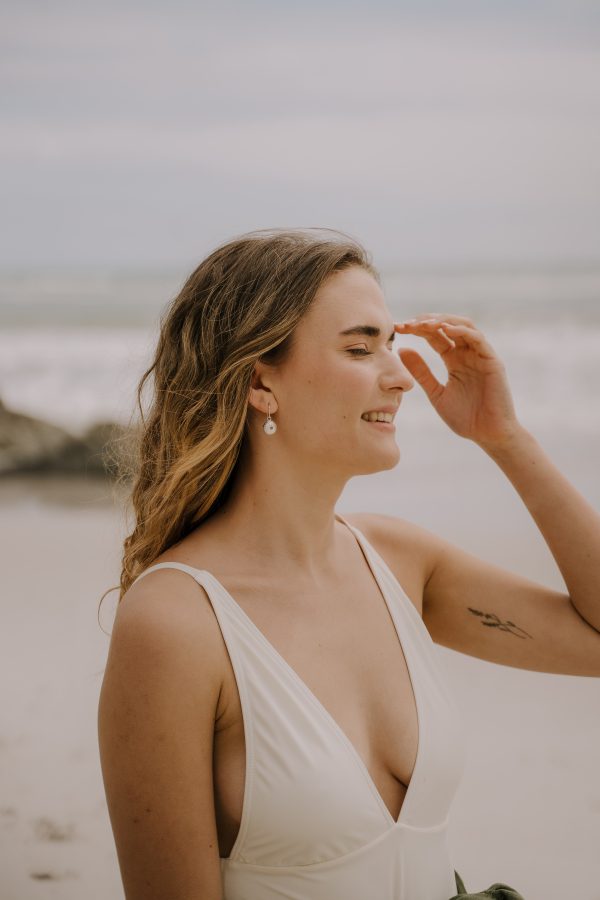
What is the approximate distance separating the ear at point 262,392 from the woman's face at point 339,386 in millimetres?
12

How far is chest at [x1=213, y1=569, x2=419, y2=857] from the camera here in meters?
2.12

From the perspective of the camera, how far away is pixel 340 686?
2277 mm

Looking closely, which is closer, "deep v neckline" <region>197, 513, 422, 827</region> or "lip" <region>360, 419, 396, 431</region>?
"deep v neckline" <region>197, 513, 422, 827</region>

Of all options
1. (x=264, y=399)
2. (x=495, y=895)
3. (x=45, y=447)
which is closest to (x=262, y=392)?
(x=264, y=399)

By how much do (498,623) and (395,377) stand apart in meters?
0.75

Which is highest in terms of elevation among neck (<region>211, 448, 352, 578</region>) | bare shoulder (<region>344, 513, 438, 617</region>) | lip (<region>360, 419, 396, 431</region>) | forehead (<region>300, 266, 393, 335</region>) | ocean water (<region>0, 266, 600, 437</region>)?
forehead (<region>300, 266, 393, 335</region>)

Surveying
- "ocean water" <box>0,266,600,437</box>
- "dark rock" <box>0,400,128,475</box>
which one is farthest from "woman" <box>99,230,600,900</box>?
"dark rock" <box>0,400,128,475</box>

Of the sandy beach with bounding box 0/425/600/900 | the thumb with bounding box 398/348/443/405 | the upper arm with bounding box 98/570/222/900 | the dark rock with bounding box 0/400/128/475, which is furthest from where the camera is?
the dark rock with bounding box 0/400/128/475

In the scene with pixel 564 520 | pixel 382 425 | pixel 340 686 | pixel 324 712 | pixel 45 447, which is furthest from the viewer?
pixel 45 447

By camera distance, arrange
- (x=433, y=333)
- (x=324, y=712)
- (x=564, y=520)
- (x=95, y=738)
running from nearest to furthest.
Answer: (x=324, y=712)
(x=564, y=520)
(x=433, y=333)
(x=95, y=738)

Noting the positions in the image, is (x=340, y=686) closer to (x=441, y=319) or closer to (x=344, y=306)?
(x=344, y=306)

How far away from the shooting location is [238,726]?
2119 mm

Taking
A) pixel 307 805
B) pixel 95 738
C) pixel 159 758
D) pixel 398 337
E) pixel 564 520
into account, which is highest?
pixel 564 520

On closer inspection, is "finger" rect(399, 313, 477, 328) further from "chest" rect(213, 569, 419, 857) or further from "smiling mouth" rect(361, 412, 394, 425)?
"chest" rect(213, 569, 419, 857)
